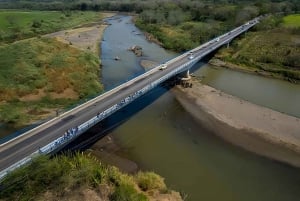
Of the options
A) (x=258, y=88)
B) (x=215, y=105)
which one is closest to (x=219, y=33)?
(x=258, y=88)

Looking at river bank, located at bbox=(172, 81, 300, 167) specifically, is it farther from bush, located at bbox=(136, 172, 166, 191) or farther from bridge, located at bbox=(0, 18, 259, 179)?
A: bush, located at bbox=(136, 172, 166, 191)

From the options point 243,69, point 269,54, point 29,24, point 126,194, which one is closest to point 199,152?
point 126,194

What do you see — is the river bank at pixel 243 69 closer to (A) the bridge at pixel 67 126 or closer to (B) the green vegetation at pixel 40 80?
(A) the bridge at pixel 67 126

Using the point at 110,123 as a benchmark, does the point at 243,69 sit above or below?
below

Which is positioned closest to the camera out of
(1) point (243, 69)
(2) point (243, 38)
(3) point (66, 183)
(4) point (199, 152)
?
(3) point (66, 183)

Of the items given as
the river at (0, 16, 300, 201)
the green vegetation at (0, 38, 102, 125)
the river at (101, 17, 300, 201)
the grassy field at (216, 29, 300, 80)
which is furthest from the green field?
the green vegetation at (0, 38, 102, 125)

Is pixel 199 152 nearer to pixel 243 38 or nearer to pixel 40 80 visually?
pixel 40 80
